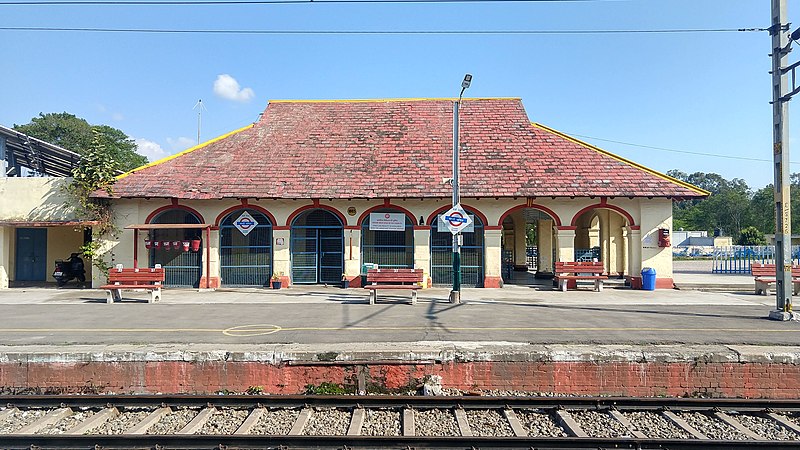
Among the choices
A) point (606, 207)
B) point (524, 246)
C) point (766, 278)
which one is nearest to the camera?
point (766, 278)

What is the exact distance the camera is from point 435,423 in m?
6.16

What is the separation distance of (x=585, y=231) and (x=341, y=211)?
1348cm

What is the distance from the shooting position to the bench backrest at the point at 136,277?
44.8 feet

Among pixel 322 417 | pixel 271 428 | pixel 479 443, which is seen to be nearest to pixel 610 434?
pixel 479 443

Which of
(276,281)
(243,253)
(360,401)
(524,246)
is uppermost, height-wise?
(524,246)

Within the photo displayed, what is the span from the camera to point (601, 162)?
17547mm

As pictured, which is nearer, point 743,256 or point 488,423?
point 488,423

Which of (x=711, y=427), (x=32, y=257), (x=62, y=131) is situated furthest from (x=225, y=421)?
(x=62, y=131)

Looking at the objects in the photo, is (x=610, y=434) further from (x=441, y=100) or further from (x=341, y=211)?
(x=441, y=100)

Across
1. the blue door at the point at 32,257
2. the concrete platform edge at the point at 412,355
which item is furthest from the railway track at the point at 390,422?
the blue door at the point at 32,257

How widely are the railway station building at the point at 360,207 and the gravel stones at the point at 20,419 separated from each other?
34.0 feet

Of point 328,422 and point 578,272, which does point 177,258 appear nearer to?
point 328,422

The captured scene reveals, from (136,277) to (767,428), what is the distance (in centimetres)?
1490

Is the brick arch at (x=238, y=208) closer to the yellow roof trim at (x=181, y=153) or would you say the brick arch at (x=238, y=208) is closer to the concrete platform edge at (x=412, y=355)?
the yellow roof trim at (x=181, y=153)
